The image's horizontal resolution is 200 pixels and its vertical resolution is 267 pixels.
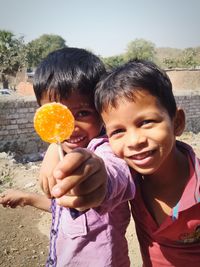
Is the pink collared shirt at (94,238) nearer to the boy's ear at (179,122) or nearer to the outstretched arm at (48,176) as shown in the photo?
the outstretched arm at (48,176)

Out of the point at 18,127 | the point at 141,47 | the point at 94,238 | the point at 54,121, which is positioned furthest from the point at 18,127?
the point at 141,47

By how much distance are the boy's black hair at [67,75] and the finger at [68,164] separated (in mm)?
747

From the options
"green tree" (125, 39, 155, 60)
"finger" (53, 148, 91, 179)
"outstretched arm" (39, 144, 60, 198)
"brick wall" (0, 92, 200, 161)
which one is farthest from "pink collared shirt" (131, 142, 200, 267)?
"green tree" (125, 39, 155, 60)

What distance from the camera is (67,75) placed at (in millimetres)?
1403

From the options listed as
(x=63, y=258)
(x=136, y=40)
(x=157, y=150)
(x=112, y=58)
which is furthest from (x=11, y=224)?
(x=136, y=40)

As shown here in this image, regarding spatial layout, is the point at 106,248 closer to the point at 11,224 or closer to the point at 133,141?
the point at 133,141

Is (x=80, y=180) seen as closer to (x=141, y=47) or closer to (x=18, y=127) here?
(x=18, y=127)

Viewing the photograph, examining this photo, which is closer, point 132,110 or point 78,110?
point 132,110

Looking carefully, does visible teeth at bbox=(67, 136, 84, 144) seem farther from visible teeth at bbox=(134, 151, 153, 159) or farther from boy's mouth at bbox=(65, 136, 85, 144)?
visible teeth at bbox=(134, 151, 153, 159)

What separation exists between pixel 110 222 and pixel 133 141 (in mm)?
429

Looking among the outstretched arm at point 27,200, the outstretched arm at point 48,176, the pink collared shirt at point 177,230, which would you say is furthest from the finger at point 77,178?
the outstretched arm at point 27,200

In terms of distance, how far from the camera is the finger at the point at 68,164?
0.61 m

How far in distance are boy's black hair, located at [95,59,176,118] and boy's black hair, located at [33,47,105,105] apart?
169 millimetres

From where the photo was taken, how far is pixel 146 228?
1.32 m
